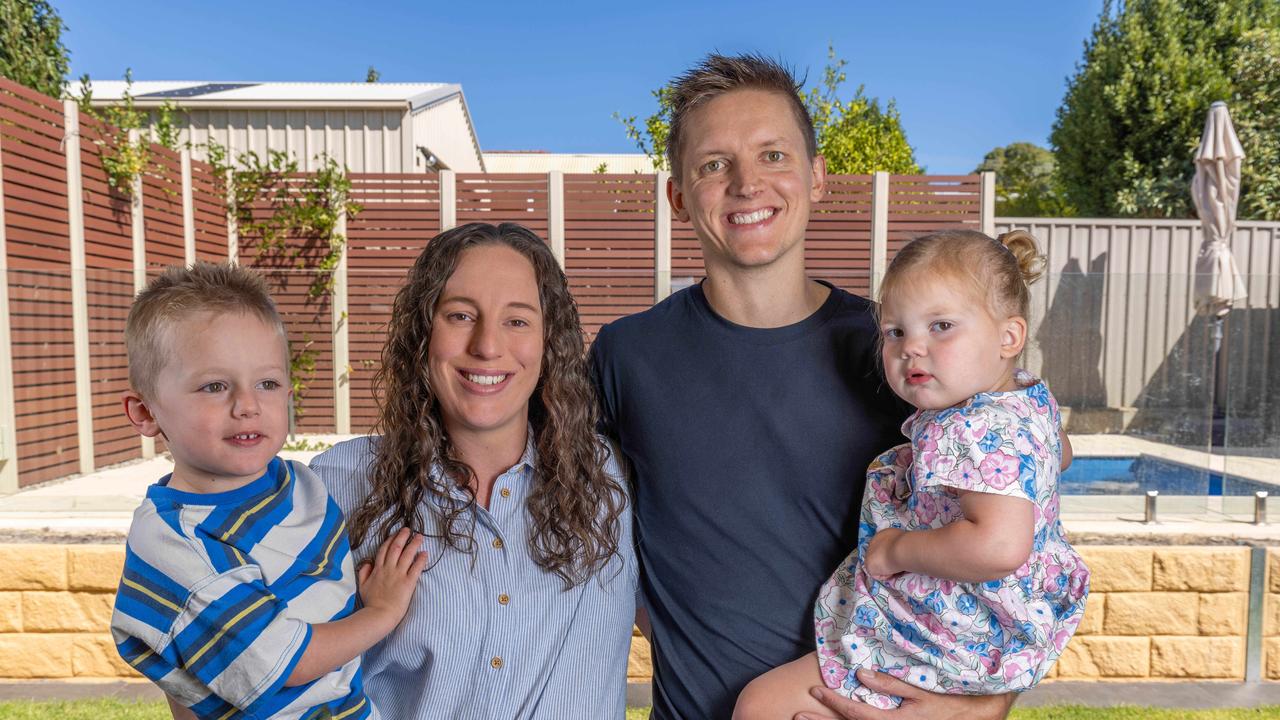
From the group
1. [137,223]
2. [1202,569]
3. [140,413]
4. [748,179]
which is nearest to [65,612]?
[140,413]

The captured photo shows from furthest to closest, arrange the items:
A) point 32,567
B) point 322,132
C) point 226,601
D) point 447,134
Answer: point 447,134 < point 322,132 < point 32,567 < point 226,601

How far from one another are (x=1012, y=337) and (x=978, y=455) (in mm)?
265

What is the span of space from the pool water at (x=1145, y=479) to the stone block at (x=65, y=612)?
14.2 ft

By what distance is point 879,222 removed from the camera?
916 cm

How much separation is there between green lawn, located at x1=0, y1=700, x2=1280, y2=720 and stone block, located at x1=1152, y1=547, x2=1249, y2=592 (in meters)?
0.51

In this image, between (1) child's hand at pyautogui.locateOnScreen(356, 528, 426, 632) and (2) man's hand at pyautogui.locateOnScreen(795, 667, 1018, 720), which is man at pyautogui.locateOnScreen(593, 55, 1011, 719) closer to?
(2) man's hand at pyautogui.locateOnScreen(795, 667, 1018, 720)

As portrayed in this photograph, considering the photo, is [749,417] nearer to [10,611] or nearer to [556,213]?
[10,611]

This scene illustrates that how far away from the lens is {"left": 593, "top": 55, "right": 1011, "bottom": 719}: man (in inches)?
65.9

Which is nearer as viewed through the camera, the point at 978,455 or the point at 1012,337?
the point at 978,455

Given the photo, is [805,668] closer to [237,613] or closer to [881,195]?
[237,613]

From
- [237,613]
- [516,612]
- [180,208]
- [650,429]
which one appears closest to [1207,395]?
[650,429]

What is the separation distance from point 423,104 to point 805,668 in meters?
13.5

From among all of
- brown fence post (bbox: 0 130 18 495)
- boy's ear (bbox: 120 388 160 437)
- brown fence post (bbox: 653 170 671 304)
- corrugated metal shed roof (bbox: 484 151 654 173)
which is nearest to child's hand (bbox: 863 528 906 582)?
boy's ear (bbox: 120 388 160 437)

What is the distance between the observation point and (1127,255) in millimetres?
11164
